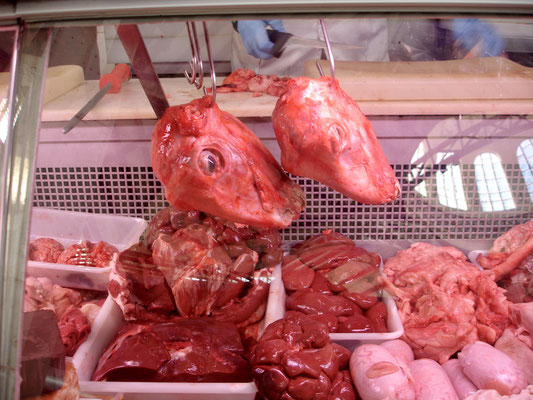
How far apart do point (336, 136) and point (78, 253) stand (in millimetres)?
1162

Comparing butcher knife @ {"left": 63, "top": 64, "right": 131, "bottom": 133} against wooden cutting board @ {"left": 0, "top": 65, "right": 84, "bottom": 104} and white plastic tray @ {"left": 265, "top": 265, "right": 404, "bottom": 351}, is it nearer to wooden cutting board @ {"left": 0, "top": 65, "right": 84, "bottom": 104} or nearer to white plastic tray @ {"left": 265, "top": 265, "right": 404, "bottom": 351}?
wooden cutting board @ {"left": 0, "top": 65, "right": 84, "bottom": 104}

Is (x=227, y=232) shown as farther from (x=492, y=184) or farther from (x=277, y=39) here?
(x=492, y=184)

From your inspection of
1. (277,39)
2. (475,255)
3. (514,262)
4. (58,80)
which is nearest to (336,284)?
(475,255)

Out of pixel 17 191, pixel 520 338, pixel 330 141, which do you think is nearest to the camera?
pixel 17 191

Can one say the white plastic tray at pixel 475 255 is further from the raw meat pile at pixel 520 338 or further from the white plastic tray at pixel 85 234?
the white plastic tray at pixel 85 234

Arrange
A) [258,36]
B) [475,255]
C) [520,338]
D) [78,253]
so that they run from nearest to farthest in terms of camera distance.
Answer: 1. [258,36]
2. [520,338]
3. [78,253]
4. [475,255]

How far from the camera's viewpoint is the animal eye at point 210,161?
4.40 feet

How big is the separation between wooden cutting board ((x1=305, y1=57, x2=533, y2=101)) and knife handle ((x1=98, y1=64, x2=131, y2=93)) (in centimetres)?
70

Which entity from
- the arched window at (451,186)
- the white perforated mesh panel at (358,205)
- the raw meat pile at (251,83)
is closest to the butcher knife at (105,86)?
the white perforated mesh panel at (358,205)

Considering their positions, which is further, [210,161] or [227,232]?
[227,232]

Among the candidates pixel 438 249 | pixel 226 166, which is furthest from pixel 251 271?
pixel 438 249

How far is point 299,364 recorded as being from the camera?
145 centimetres

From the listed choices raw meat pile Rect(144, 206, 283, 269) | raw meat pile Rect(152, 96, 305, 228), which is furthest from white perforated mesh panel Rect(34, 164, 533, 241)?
raw meat pile Rect(152, 96, 305, 228)

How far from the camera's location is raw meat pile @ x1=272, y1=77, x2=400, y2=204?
1.30m
